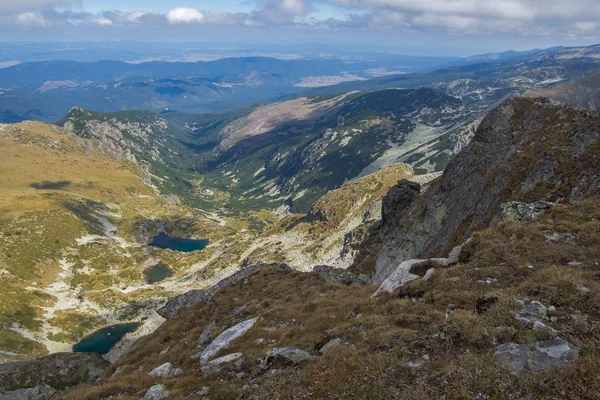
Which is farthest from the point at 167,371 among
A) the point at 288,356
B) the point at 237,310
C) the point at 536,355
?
the point at 536,355

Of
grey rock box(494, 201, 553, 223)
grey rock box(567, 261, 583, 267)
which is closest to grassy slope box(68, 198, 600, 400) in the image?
grey rock box(567, 261, 583, 267)

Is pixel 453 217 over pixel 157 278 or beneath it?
over

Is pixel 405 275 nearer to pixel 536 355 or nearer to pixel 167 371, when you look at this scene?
pixel 536 355

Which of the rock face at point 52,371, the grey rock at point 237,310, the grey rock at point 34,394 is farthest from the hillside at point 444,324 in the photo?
the rock face at point 52,371

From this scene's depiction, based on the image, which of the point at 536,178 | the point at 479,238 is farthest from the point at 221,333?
the point at 536,178

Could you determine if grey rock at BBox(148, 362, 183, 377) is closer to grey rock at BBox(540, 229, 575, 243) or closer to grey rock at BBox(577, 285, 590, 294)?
grey rock at BBox(577, 285, 590, 294)

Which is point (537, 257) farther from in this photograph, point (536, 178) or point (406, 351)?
point (536, 178)

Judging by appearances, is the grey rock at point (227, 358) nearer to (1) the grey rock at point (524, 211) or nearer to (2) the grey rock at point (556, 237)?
(2) the grey rock at point (556, 237)
